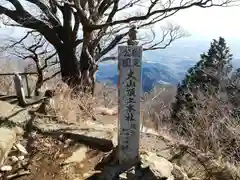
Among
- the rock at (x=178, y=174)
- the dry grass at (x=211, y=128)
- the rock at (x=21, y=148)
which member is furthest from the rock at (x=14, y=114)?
the dry grass at (x=211, y=128)

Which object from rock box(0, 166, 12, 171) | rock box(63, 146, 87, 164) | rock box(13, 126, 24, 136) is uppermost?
rock box(13, 126, 24, 136)

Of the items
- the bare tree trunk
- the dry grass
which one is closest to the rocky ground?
the dry grass

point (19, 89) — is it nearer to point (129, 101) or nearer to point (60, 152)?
point (60, 152)

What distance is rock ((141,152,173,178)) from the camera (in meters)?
4.62

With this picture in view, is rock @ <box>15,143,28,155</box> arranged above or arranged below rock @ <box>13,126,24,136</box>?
below

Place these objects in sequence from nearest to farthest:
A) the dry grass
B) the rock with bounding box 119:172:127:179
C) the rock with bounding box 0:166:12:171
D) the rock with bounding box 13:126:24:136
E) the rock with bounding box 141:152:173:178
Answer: the rock with bounding box 119:172:127:179 < the rock with bounding box 141:152:173:178 < the rock with bounding box 0:166:12:171 < the rock with bounding box 13:126:24:136 < the dry grass

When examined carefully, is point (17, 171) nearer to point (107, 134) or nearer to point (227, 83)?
point (107, 134)

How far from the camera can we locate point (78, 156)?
5.96m

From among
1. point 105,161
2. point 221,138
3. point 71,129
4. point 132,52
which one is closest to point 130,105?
point 132,52

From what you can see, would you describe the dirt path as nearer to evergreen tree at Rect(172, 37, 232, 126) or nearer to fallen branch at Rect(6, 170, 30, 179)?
fallen branch at Rect(6, 170, 30, 179)

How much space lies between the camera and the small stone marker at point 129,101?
436 cm

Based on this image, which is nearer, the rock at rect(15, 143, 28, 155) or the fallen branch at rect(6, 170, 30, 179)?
the fallen branch at rect(6, 170, 30, 179)

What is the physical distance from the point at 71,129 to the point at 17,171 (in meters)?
1.75

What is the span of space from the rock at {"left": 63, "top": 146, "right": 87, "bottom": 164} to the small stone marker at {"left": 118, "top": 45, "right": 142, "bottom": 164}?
1.29 m
